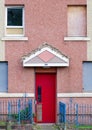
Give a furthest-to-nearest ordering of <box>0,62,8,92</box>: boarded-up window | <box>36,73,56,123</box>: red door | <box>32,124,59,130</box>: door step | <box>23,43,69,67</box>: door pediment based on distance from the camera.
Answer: <box>36,73,56,123</box>: red door < <box>0,62,8,92</box>: boarded-up window < <box>23,43,69,67</box>: door pediment < <box>32,124,59,130</box>: door step

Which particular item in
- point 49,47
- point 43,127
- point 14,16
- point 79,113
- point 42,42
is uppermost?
point 14,16

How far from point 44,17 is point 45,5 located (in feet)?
2.00

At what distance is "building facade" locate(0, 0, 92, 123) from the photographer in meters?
28.1

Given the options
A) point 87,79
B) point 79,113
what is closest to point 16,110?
point 79,113

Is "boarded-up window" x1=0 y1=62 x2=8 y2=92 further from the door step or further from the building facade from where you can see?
the door step

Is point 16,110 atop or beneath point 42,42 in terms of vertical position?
beneath

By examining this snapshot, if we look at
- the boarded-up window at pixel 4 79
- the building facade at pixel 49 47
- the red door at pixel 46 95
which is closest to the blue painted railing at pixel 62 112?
the building facade at pixel 49 47

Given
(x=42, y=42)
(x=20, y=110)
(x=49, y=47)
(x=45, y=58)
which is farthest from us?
(x=42, y=42)

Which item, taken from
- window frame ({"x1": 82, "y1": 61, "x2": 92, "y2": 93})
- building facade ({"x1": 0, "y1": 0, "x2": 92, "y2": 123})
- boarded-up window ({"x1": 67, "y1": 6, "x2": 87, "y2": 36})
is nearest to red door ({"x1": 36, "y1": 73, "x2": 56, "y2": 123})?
building facade ({"x1": 0, "y1": 0, "x2": 92, "y2": 123})

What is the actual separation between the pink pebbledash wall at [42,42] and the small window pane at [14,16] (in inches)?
17.2

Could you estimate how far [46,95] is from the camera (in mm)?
28469

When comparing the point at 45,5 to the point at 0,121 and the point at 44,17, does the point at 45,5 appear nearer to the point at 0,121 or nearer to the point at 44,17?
the point at 44,17

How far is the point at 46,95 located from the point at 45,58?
6.63 feet

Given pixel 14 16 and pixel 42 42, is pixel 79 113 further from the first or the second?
pixel 14 16
